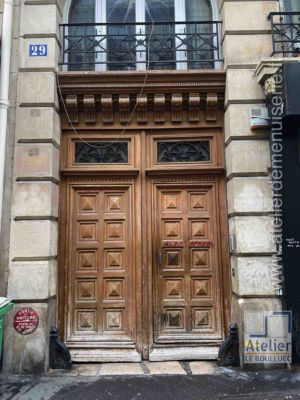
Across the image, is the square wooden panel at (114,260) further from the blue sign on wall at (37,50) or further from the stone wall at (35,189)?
the blue sign on wall at (37,50)

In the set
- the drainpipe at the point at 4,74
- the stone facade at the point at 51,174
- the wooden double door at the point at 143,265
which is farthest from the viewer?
the wooden double door at the point at 143,265

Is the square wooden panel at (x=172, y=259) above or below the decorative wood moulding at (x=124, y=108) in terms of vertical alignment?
below

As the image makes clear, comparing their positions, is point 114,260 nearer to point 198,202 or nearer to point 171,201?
point 171,201

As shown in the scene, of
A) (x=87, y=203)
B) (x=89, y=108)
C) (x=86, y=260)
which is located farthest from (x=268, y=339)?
(x=89, y=108)

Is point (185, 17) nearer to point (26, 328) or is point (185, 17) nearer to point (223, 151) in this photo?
point (223, 151)

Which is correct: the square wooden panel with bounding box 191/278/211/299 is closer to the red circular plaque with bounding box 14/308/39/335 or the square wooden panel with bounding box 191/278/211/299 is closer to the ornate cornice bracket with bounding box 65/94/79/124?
the red circular plaque with bounding box 14/308/39/335

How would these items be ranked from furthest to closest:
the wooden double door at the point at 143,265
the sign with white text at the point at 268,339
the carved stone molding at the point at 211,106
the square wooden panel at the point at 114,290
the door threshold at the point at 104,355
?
the carved stone molding at the point at 211,106 < the square wooden panel at the point at 114,290 < the wooden double door at the point at 143,265 < the door threshold at the point at 104,355 < the sign with white text at the point at 268,339

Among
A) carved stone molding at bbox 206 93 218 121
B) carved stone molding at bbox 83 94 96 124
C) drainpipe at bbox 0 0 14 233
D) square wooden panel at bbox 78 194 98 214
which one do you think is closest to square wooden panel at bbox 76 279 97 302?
square wooden panel at bbox 78 194 98 214

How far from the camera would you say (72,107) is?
6.25m

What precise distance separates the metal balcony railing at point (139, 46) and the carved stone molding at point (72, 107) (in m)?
0.67

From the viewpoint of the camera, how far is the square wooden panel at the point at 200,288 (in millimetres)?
6098

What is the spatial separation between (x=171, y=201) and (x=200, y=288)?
59.4 inches

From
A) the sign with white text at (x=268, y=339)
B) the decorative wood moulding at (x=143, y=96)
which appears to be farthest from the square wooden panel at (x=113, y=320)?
the decorative wood moulding at (x=143, y=96)

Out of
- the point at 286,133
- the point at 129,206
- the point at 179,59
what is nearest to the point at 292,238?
the point at 286,133
